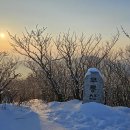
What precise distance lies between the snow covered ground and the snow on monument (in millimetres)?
1776

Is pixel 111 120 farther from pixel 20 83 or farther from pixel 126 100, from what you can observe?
pixel 20 83

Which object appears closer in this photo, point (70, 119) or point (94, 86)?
point (70, 119)

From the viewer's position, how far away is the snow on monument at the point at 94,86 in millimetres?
13297

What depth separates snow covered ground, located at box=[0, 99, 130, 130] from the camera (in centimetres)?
900

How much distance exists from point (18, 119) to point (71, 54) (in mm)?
13022

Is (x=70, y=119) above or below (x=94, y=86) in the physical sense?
below

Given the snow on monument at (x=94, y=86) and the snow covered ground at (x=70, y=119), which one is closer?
the snow covered ground at (x=70, y=119)

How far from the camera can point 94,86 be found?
13.3m

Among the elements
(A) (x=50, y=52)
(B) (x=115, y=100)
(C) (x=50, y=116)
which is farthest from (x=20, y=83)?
(C) (x=50, y=116)

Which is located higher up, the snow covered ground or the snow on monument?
the snow on monument

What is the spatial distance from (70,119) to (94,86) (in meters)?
3.36

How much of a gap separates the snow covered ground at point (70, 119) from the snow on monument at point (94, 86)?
1776 mm

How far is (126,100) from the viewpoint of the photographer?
→ 84.8ft

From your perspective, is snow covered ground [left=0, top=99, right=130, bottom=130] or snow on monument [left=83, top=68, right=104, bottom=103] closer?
snow covered ground [left=0, top=99, right=130, bottom=130]
